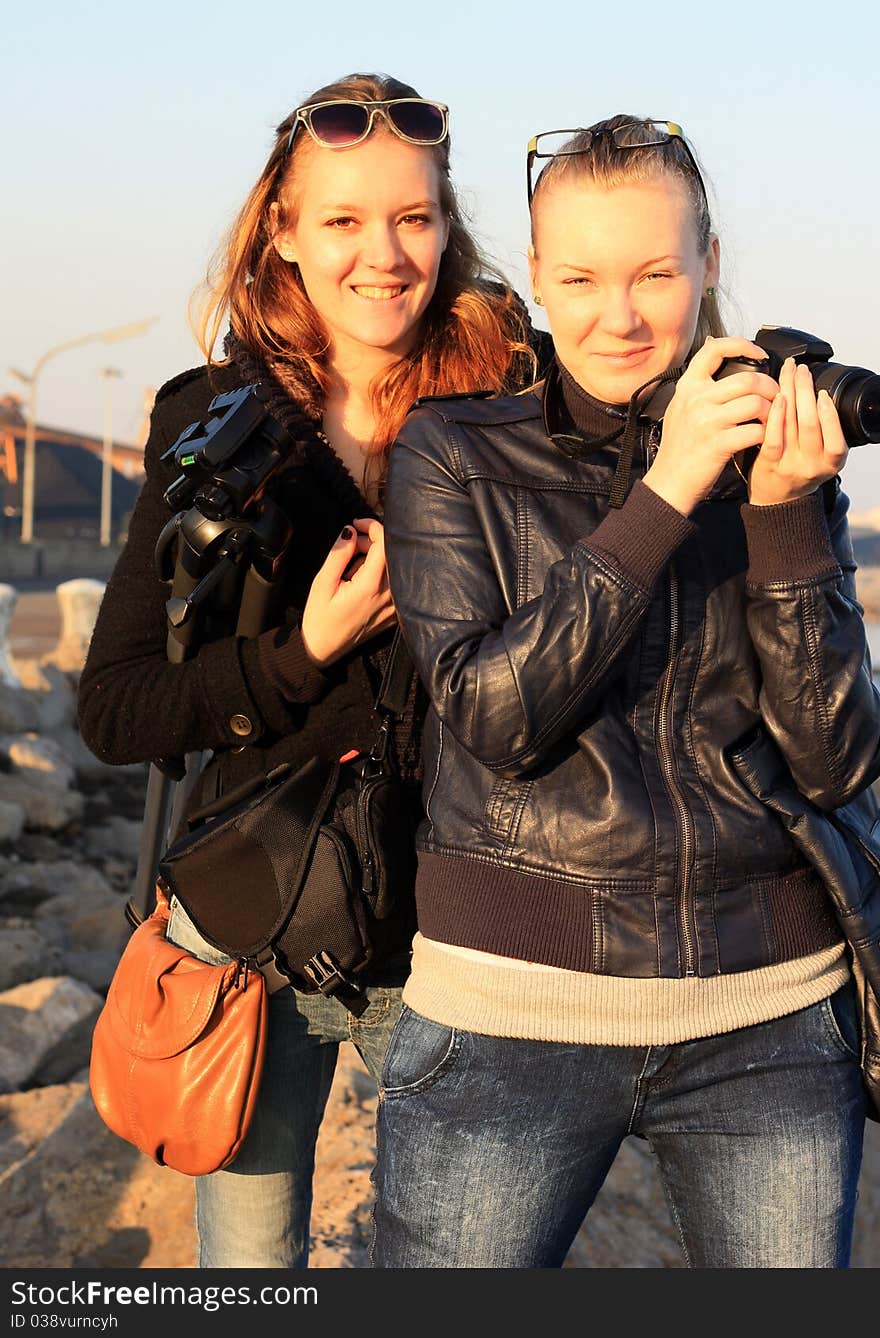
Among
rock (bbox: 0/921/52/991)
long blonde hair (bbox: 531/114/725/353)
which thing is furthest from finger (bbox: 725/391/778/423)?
rock (bbox: 0/921/52/991)

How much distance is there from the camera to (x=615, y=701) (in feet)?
6.37

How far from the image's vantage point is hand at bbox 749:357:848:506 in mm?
1783

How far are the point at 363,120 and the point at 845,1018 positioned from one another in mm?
1669

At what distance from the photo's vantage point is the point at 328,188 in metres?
2.51

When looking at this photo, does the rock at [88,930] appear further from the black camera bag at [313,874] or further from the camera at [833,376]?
the camera at [833,376]

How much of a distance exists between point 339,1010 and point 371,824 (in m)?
0.38

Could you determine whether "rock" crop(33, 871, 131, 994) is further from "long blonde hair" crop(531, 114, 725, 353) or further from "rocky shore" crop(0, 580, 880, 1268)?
"long blonde hair" crop(531, 114, 725, 353)

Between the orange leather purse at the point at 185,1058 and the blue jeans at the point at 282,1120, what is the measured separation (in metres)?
0.10

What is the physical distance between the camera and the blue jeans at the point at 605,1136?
6.27 feet

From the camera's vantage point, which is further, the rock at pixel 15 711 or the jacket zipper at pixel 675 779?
the rock at pixel 15 711

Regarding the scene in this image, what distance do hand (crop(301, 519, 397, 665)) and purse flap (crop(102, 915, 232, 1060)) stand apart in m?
0.54

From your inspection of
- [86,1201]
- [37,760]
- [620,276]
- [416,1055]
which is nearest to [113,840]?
[37,760]

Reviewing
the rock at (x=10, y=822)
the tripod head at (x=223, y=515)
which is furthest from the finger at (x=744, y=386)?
the rock at (x=10, y=822)

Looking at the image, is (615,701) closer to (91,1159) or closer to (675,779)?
(675,779)
